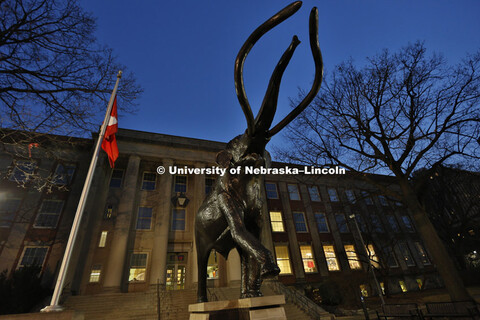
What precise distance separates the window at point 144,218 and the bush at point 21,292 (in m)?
6.89

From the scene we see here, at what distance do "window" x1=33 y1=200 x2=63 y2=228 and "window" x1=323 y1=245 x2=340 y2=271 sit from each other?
2494cm

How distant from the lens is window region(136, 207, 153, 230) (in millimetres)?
18875

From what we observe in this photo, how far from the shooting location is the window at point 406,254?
26.1 m

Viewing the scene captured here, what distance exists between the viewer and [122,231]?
1644 cm

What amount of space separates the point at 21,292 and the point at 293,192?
23634 mm

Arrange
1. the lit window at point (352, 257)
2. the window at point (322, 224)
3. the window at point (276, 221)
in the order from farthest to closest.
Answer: the window at point (322, 224) < the lit window at point (352, 257) < the window at point (276, 221)

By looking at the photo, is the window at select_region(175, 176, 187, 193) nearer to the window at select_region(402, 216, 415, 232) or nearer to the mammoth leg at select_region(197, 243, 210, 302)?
the mammoth leg at select_region(197, 243, 210, 302)

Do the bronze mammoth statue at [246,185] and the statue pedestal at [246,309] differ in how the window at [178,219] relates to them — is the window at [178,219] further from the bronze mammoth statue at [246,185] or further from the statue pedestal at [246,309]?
the statue pedestal at [246,309]

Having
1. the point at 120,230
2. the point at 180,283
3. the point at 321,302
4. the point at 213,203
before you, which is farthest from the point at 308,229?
the point at 213,203

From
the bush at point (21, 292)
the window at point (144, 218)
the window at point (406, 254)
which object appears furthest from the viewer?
the window at point (406, 254)

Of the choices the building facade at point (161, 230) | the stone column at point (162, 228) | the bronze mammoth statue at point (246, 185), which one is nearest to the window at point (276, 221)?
the building facade at point (161, 230)

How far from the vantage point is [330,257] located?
22766 mm

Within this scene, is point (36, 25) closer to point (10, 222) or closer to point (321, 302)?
point (10, 222)

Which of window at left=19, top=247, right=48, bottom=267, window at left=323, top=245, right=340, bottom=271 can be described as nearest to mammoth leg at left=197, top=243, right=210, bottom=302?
window at left=19, top=247, right=48, bottom=267
